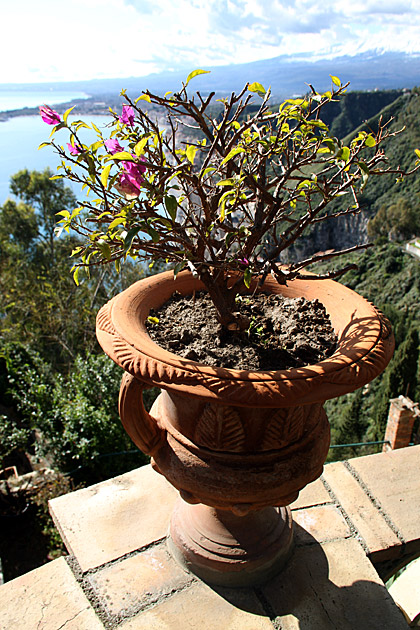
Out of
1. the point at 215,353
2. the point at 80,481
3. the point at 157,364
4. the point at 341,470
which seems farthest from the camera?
the point at 80,481

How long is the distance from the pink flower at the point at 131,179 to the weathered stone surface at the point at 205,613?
153 centimetres

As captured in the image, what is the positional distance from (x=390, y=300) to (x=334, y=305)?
24.0 m

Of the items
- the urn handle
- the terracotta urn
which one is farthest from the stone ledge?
the urn handle

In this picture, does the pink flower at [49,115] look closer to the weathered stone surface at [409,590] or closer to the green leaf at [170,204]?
the green leaf at [170,204]

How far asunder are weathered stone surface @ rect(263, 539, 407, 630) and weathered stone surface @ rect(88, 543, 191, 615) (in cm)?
40

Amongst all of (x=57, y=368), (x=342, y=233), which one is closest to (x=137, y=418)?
(x=57, y=368)

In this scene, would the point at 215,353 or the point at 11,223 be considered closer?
the point at 215,353

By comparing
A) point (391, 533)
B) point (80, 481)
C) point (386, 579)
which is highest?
point (391, 533)

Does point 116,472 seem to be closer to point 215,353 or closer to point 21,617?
point 21,617

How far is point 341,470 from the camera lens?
236 centimetres

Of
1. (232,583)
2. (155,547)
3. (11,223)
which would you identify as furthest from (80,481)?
(11,223)

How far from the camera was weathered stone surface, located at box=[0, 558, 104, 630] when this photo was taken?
5.26ft

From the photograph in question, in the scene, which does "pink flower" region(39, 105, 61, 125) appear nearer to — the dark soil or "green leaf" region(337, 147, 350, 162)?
the dark soil

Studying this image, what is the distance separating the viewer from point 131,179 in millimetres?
1282
